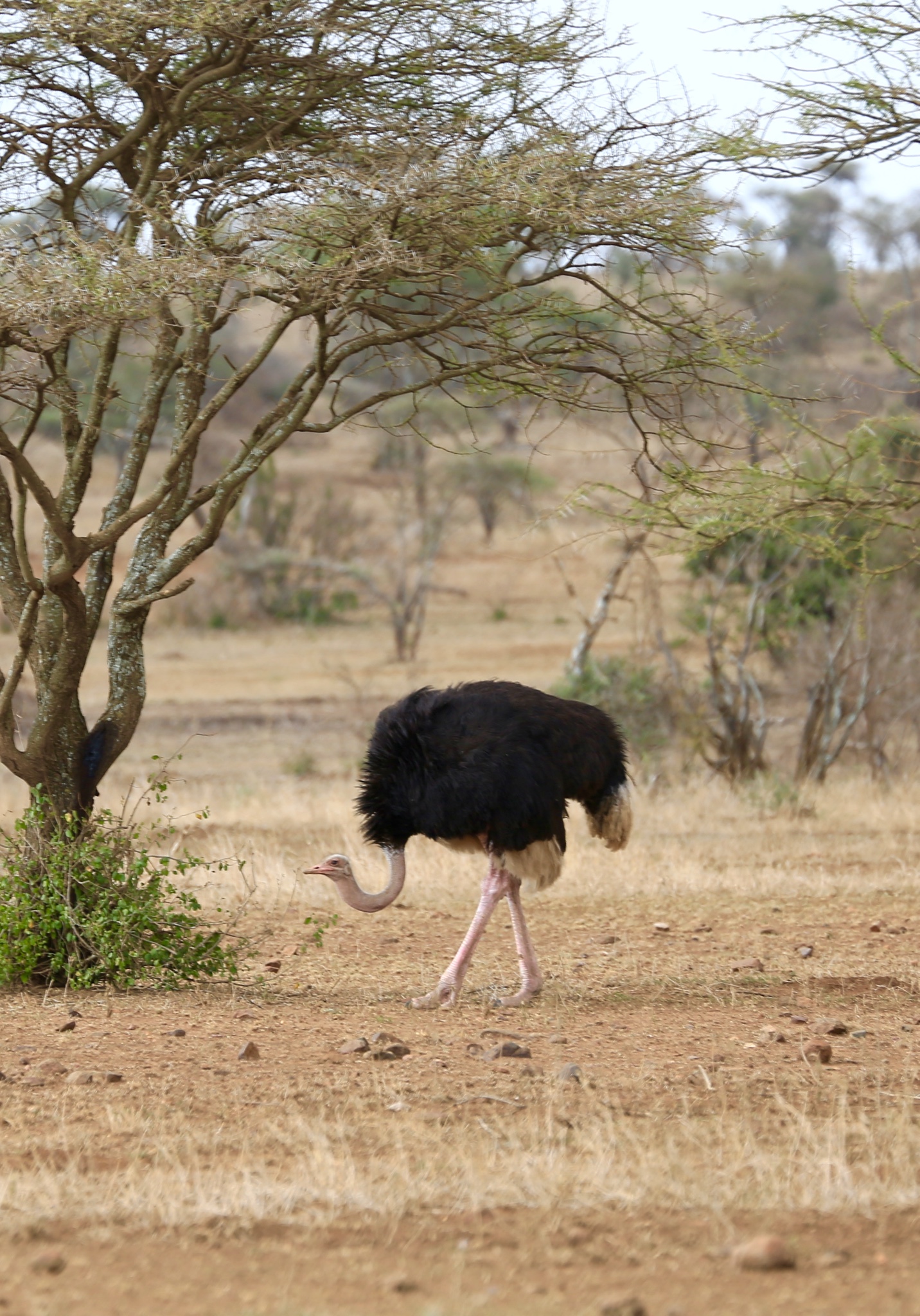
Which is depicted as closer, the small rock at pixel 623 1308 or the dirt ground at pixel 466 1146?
the small rock at pixel 623 1308

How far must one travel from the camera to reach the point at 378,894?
6.86 m

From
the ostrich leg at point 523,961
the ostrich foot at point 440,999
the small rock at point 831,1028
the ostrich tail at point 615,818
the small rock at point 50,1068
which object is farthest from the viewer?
the ostrich tail at point 615,818

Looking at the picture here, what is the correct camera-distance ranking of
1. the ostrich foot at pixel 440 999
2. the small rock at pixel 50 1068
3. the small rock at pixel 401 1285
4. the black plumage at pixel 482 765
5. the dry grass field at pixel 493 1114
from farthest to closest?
the ostrich foot at pixel 440 999 < the black plumage at pixel 482 765 < the small rock at pixel 50 1068 < the dry grass field at pixel 493 1114 < the small rock at pixel 401 1285

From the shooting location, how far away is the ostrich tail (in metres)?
7.02

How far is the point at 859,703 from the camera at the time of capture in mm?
14508

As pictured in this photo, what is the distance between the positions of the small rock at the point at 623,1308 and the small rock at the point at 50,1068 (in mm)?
2695

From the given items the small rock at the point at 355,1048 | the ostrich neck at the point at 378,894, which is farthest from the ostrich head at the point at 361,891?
the small rock at the point at 355,1048

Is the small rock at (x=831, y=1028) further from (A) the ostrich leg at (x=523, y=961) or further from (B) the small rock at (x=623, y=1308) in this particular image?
(B) the small rock at (x=623, y=1308)

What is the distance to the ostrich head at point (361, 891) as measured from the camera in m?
6.84

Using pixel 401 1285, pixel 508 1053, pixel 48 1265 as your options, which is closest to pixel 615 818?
pixel 508 1053

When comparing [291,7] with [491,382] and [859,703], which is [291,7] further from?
[859,703]

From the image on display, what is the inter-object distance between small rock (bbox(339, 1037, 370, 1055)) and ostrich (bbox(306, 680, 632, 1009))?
2.82 feet

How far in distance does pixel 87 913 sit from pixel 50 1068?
1387 millimetres

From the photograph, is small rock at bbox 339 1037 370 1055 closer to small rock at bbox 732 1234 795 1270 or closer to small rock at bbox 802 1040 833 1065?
small rock at bbox 802 1040 833 1065
